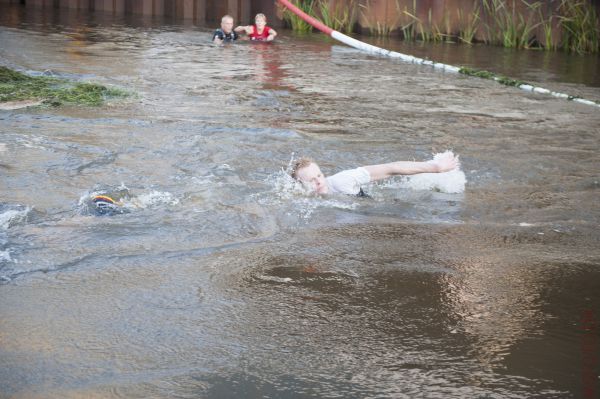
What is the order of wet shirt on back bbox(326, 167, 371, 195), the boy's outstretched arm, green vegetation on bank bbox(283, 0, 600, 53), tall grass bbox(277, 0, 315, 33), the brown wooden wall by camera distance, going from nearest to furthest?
1. wet shirt on back bbox(326, 167, 371, 195)
2. the boy's outstretched arm
3. green vegetation on bank bbox(283, 0, 600, 53)
4. tall grass bbox(277, 0, 315, 33)
5. the brown wooden wall

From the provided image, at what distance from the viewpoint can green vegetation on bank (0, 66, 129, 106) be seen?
9.94m

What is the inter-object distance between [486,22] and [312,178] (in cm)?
1101

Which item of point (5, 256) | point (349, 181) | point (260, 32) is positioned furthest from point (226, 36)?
point (5, 256)

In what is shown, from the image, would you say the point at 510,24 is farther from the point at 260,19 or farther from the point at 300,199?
the point at 300,199

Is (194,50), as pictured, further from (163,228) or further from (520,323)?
(520,323)

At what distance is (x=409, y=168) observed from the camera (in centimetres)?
715

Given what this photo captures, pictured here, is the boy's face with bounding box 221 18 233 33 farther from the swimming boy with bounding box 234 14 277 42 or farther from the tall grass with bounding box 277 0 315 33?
the tall grass with bounding box 277 0 315 33

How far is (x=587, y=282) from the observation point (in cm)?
509

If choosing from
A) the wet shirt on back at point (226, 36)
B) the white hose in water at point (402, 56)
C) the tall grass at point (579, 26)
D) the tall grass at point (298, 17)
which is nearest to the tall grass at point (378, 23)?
the white hose in water at point (402, 56)

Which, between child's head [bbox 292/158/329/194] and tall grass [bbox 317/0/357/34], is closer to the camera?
child's head [bbox 292/158/329/194]

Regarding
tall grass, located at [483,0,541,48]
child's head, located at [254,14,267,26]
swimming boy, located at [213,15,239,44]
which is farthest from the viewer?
A: tall grass, located at [483,0,541,48]

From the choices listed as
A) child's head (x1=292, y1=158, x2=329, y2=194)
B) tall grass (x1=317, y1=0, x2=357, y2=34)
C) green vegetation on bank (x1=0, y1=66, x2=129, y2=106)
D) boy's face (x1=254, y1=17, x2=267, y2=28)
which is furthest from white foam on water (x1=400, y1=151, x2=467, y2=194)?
tall grass (x1=317, y1=0, x2=357, y2=34)

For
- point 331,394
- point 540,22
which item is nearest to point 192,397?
point 331,394

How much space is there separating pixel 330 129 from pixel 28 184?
3394 mm
